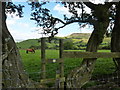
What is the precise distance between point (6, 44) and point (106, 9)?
364 centimetres

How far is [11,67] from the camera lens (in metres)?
4.92

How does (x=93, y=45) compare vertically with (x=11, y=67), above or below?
above

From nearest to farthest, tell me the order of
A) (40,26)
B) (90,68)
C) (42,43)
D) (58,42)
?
(42,43) < (58,42) < (90,68) < (40,26)

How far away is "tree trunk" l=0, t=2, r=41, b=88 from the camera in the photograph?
15.7 feet

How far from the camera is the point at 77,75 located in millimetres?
5727

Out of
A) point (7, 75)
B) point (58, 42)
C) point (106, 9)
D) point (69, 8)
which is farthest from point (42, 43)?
point (69, 8)

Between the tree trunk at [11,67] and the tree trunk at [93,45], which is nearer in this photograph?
the tree trunk at [11,67]

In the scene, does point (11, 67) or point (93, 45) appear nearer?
point (11, 67)

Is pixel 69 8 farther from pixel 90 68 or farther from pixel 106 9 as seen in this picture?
pixel 90 68

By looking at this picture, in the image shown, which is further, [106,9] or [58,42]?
[106,9]

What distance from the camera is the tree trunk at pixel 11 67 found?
15.7 ft

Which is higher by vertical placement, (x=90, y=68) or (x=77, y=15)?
(x=77, y=15)

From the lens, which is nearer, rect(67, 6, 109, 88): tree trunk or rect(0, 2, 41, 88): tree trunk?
rect(0, 2, 41, 88): tree trunk

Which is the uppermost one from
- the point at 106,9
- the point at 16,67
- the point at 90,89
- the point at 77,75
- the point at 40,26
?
the point at 106,9
